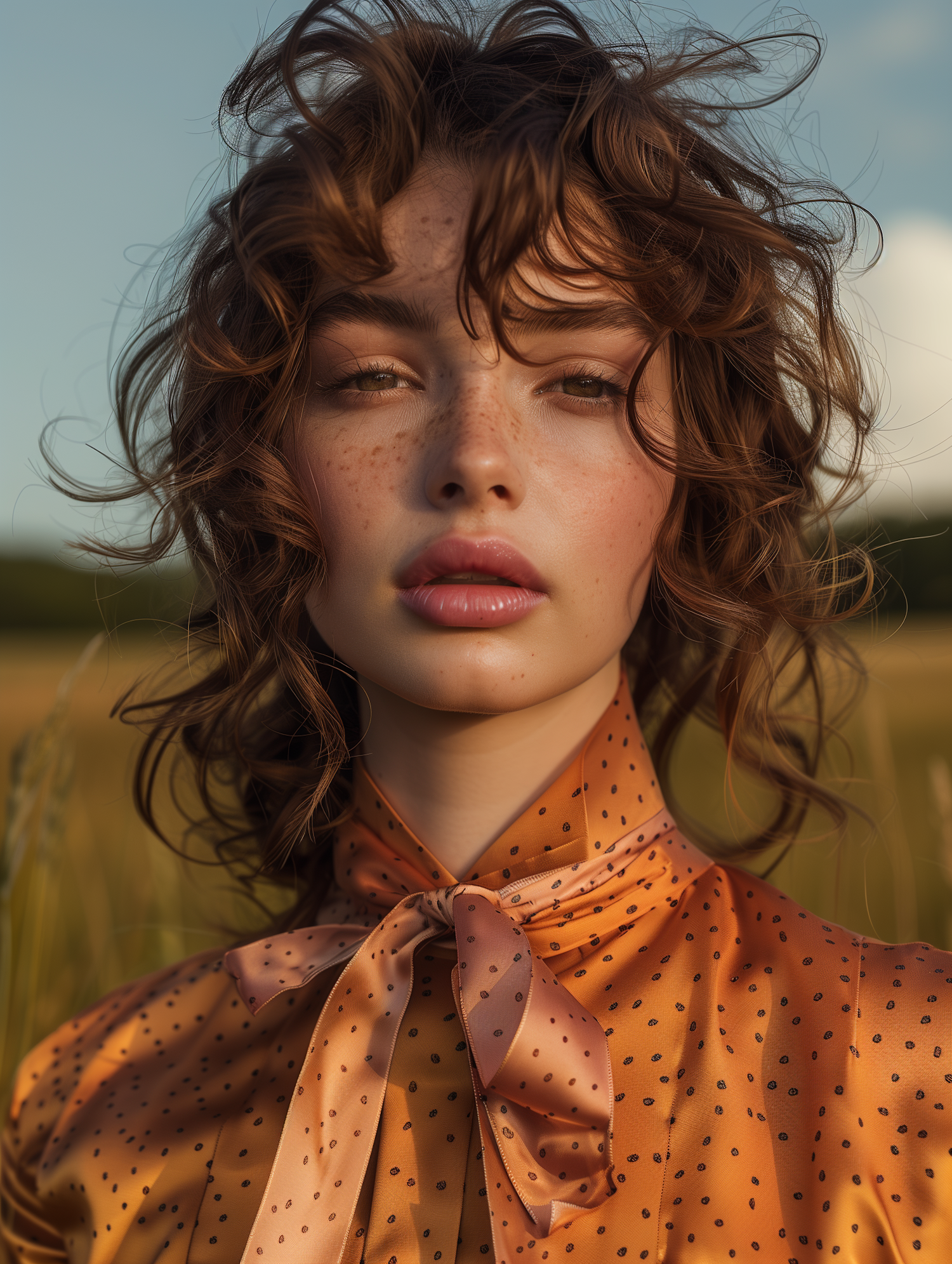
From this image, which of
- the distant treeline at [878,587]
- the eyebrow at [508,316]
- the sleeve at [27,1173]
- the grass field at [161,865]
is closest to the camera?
the eyebrow at [508,316]

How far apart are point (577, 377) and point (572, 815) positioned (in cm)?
50

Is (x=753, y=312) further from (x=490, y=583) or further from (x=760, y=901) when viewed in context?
(x=760, y=901)

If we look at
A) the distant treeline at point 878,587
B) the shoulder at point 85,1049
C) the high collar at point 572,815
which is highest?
the distant treeline at point 878,587

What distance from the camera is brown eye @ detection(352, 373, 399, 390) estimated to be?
1.18 m

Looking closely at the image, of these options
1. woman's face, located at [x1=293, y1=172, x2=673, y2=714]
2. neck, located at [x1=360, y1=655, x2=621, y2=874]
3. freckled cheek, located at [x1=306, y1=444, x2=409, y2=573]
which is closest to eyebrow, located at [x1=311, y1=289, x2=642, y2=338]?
woman's face, located at [x1=293, y1=172, x2=673, y2=714]

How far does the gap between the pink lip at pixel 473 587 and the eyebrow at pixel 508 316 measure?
24 cm

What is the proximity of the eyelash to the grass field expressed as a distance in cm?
67

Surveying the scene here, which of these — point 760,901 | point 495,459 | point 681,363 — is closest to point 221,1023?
point 760,901

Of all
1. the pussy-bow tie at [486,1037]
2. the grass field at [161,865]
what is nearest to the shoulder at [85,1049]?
the grass field at [161,865]

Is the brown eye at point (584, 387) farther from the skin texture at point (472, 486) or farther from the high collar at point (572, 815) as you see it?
the high collar at point (572, 815)

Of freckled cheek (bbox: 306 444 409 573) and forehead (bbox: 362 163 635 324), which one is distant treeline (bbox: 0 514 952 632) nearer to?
freckled cheek (bbox: 306 444 409 573)

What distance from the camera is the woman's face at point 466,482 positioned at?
3.65ft

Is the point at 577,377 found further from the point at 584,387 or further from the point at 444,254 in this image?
the point at 444,254

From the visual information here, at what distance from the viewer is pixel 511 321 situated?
44.1 inches
